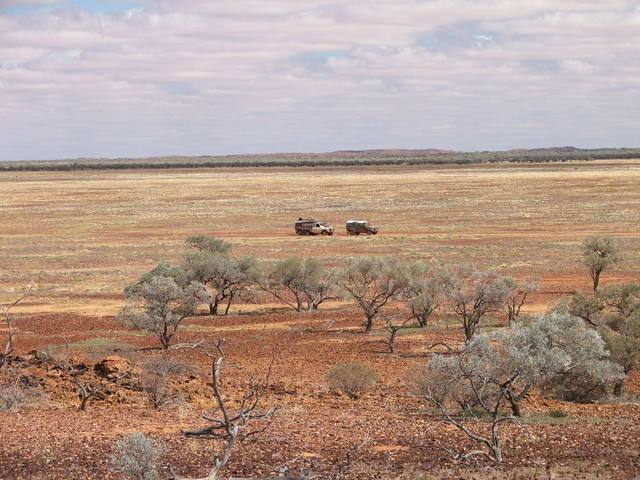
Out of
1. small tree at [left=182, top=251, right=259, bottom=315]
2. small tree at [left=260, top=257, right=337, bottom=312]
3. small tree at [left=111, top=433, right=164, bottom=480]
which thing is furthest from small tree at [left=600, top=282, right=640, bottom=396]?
small tree at [left=182, top=251, right=259, bottom=315]

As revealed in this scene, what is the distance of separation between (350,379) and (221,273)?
52.4 ft

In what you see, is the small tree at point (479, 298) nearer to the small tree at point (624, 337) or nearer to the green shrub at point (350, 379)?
the small tree at point (624, 337)

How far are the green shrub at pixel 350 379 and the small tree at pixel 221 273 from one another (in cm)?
1526

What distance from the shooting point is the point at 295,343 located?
2728 centimetres

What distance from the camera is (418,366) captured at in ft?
73.2

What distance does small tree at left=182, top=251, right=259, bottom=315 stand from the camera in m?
34.0

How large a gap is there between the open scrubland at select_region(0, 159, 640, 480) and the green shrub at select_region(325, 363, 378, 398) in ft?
0.83

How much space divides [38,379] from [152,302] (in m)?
7.47

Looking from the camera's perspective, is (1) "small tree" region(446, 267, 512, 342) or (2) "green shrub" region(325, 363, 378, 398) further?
(1) "small tree" region(446, 267, 512, 342)

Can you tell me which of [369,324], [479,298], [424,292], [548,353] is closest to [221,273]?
[369,324]

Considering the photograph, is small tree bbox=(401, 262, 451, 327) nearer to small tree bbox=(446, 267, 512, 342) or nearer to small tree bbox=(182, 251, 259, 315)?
small tree bbox=(446, 267, 512, 342)

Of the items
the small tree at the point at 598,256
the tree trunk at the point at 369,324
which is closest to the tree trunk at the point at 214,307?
the tree trunk at the point at 369,324

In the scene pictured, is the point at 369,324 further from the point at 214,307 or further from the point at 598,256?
the point at 598,256

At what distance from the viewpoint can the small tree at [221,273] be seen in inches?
1340
